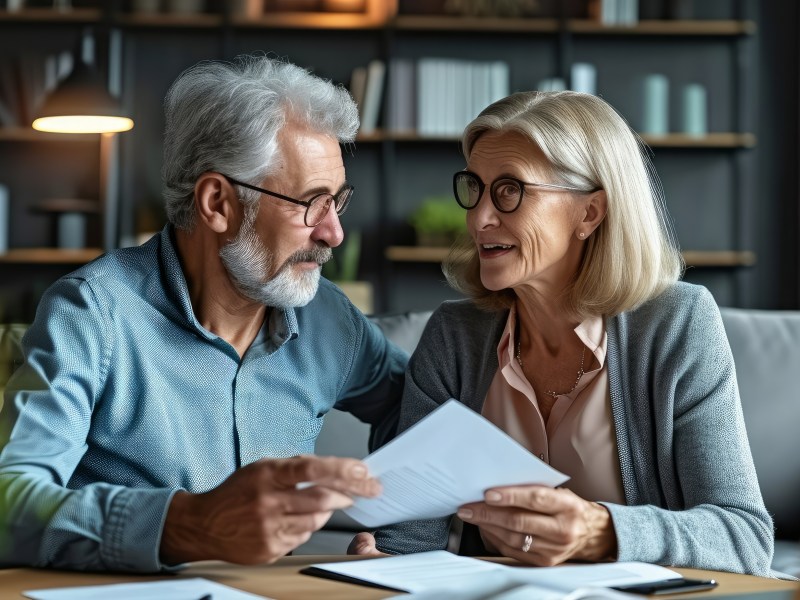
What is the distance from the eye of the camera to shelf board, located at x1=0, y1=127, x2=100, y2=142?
190 inches

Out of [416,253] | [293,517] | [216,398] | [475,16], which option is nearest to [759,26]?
[475,16]

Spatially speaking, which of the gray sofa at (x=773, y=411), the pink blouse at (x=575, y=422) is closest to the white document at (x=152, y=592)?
the pink blouse at (x=575, y=422)

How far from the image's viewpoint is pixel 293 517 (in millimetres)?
1127

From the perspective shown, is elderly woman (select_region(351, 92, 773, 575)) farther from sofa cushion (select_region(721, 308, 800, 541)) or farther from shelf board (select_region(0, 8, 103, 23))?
shelf board (select_region(0, 8, 103, 23))

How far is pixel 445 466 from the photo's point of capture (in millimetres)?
1135

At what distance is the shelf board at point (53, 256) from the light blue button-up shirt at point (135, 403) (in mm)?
3300

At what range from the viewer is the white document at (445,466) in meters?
1.08

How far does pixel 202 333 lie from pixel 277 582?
53 centimetres

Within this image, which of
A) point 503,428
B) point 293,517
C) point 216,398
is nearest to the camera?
point 293,517

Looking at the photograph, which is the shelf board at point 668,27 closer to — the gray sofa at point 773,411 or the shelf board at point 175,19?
the shelf board at point 175,19

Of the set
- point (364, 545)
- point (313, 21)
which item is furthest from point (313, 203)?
point (313, 21)

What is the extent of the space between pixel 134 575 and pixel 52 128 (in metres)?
3.29

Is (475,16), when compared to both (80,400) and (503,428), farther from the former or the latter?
(80,400)

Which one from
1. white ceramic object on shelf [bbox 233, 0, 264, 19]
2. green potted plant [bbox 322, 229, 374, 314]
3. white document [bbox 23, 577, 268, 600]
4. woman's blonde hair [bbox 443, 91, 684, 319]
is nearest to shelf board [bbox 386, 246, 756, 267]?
green potted plant [bbox 322, 229, 374, 314]
